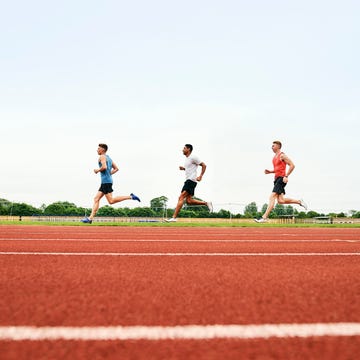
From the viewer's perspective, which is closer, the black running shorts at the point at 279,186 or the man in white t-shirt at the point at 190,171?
the black running shorts at the point at 279,186

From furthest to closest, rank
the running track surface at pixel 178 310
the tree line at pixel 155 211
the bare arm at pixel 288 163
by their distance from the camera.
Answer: the tree line at pixel 155 211 → the bare arm at pixel 288 163 → the running track surface at pixel 178 310

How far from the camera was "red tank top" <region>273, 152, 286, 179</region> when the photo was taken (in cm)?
977

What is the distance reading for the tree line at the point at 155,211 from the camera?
84.9ft

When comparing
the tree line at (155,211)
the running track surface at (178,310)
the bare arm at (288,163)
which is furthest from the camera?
the tree line at (155,211)

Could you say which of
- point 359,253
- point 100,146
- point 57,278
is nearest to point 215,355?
point 57,278

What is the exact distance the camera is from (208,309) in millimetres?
1641

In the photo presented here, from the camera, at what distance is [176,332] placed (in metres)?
1.32

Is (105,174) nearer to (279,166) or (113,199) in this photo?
(113,199)

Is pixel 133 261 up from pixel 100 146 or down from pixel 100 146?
down

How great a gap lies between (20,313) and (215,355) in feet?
2.80

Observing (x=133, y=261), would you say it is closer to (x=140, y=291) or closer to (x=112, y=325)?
(x=140, y=291)

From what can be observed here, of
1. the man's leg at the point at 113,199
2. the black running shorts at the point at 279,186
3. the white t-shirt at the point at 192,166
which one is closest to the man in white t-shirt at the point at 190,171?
the white t-shirt at the point at 192,166

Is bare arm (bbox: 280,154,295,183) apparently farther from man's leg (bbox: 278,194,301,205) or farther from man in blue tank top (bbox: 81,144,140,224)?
man in blue tank top (bbox: 81,144,140,224)

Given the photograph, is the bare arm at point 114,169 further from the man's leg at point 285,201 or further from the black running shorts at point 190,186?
the man's leg at point 285,201
